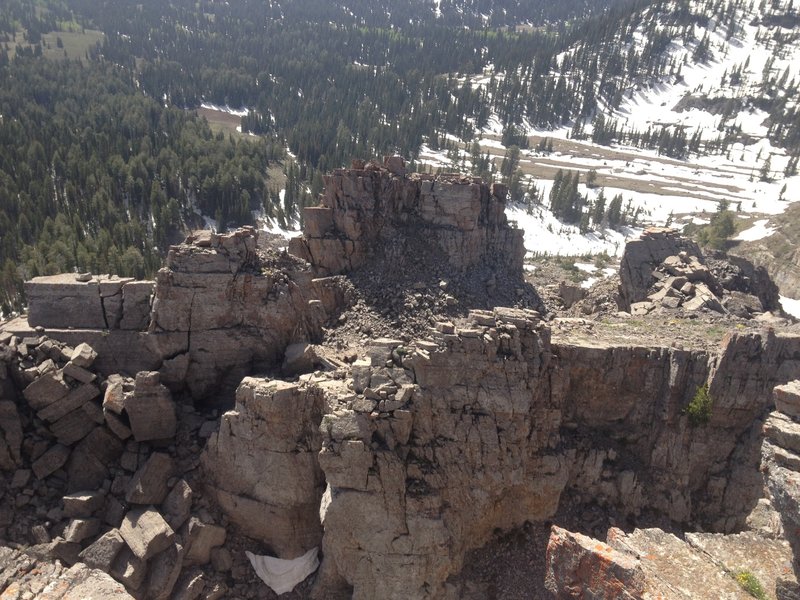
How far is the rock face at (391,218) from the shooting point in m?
33.1

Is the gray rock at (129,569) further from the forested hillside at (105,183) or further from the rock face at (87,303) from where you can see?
the forested hillside at (105,183)

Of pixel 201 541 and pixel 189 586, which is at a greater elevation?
pixel 201 541

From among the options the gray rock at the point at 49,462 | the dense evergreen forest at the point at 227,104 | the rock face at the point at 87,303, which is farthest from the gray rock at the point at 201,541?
the dense evergreen forest at the point at 227,104

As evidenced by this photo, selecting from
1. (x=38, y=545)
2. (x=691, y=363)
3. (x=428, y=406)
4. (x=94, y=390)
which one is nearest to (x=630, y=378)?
(x=691, y=363)

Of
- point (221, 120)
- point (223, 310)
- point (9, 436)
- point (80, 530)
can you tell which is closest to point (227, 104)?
point (221, 120)

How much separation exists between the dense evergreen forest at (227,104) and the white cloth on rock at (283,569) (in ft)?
112

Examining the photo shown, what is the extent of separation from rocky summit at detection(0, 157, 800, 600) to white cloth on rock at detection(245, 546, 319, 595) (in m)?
0.08

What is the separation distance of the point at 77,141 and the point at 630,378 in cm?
8945

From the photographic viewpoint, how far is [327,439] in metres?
18.0

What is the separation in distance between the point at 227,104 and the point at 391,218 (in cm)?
13634

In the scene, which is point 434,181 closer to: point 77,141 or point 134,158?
point 134,158

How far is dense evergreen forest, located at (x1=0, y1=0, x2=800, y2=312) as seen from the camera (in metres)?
59.8

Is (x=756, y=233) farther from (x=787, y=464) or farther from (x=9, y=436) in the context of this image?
(x=9, y=436)

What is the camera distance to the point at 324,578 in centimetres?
1881
